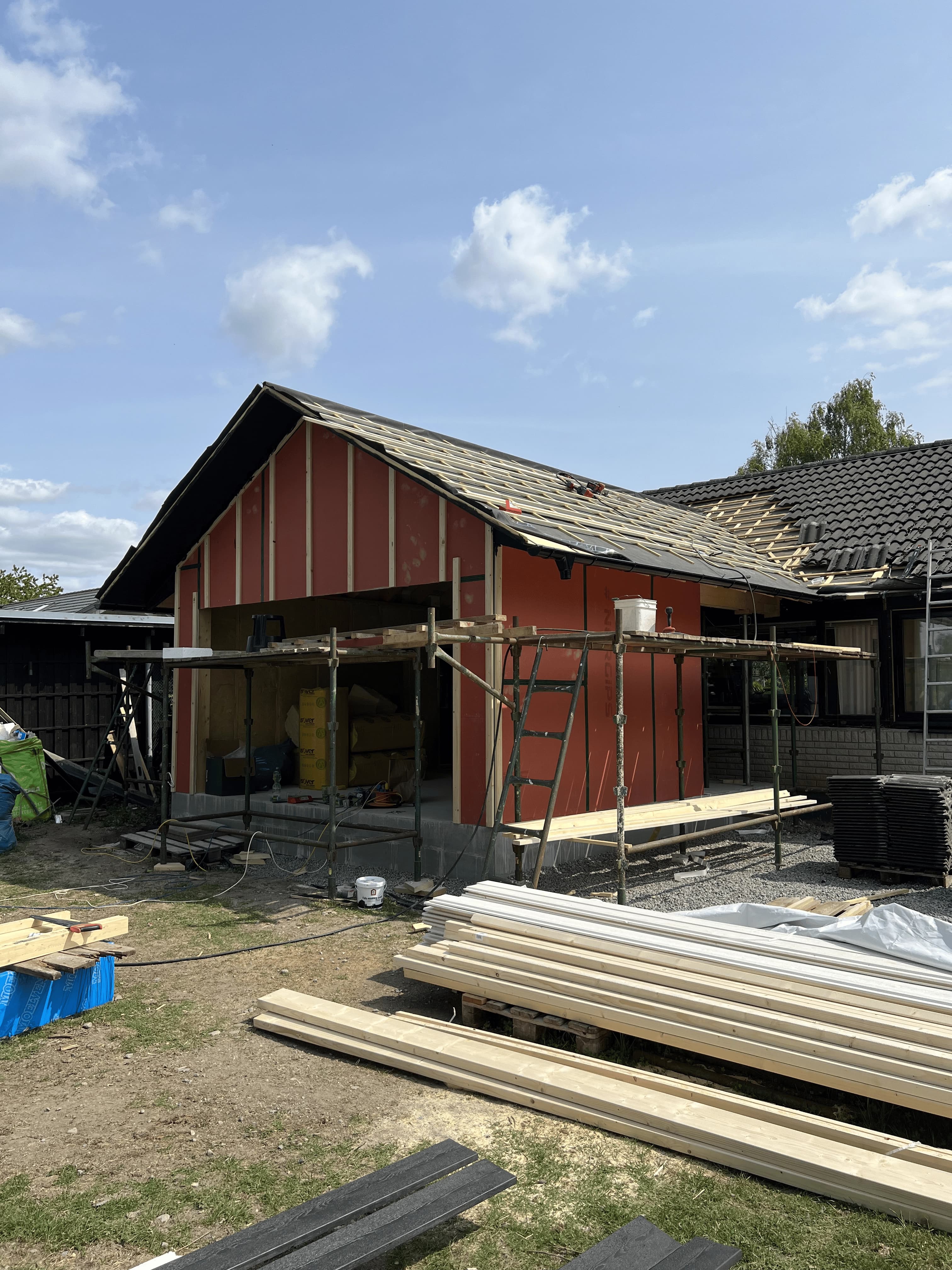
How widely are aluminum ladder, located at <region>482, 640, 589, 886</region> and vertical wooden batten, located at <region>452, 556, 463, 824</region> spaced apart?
1.70ft

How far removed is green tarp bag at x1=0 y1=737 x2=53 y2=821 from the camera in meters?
14.1

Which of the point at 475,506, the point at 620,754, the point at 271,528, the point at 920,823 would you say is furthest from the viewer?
the point at 271,528

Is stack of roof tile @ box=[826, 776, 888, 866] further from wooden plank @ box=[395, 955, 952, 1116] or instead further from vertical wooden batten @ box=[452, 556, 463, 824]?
wooden plank @ box=[395, 955, 952, 1116]

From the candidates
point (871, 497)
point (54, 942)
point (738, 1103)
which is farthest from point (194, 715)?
point (871, 497)

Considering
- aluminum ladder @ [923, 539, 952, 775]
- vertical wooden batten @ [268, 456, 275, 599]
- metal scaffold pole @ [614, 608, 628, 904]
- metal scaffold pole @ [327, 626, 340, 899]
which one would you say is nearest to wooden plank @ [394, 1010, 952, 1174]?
metal scaffold pole @ [614, 608, 628, 904]

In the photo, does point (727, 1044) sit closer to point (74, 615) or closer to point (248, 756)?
point (248, 756)

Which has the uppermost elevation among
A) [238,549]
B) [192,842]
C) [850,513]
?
[850,513]

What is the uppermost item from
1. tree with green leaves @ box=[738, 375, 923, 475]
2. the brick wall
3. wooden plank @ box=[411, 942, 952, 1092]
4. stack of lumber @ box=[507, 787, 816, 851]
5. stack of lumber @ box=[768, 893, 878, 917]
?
tree with green leaves @ box=[738, 375, 923, 475]

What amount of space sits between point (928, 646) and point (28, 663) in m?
14.1

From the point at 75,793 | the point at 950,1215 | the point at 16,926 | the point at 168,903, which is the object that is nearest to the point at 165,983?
the point at 16,926

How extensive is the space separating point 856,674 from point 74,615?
1280 cm

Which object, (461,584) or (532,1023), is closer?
(532,1023)

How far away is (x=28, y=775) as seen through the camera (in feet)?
47.0

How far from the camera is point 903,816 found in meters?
9.65
